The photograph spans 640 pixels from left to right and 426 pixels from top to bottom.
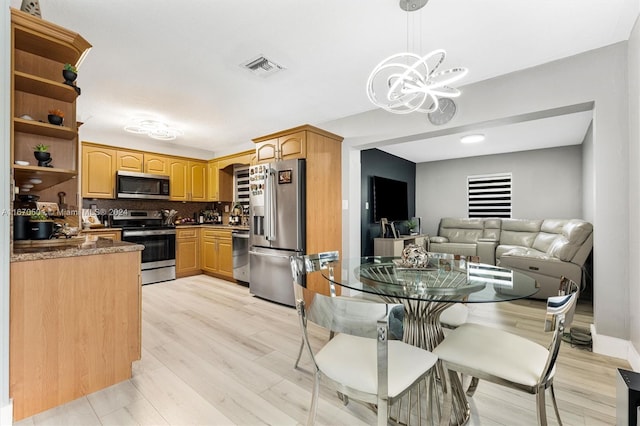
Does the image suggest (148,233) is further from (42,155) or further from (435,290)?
(435,290)

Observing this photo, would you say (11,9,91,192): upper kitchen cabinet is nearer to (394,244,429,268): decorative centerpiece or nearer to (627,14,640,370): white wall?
(394,244,429,268): decorative centerpiece

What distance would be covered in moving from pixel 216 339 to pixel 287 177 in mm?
1926

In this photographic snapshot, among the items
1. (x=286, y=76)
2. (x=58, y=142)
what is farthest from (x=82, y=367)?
(x=286, y=76)

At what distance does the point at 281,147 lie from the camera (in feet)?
12.4

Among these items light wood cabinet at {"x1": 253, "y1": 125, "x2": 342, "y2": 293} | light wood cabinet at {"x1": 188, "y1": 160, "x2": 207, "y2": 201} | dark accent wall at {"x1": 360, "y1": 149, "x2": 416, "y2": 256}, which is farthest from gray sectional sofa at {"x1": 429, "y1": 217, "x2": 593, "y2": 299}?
light wood cabinet at {"x1": 188, "y1": 160, "x2": 207, "y2": 201}

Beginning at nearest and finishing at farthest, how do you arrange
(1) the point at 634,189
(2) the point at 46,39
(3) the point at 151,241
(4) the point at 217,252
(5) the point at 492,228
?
(2) the point at 46,39 < (1) the point at 634,189 < (3) the point at 151,241 < (4) the point at 217,252 < (5) the point at 492,228

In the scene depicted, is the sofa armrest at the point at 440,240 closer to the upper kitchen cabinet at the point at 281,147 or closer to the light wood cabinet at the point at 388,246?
the light wood cabinet at the point at 388,246

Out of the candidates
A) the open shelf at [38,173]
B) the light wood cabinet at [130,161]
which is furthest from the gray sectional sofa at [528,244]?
the light wood cabinet at [130,161]

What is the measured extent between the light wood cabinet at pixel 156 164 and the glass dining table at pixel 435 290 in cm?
434

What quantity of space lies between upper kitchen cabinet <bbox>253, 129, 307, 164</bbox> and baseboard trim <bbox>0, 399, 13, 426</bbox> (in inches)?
118

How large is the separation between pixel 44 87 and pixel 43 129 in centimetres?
28

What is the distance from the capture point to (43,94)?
212 centimetres

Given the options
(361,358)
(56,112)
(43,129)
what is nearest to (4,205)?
(43,129)

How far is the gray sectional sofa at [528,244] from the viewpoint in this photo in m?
3.59
